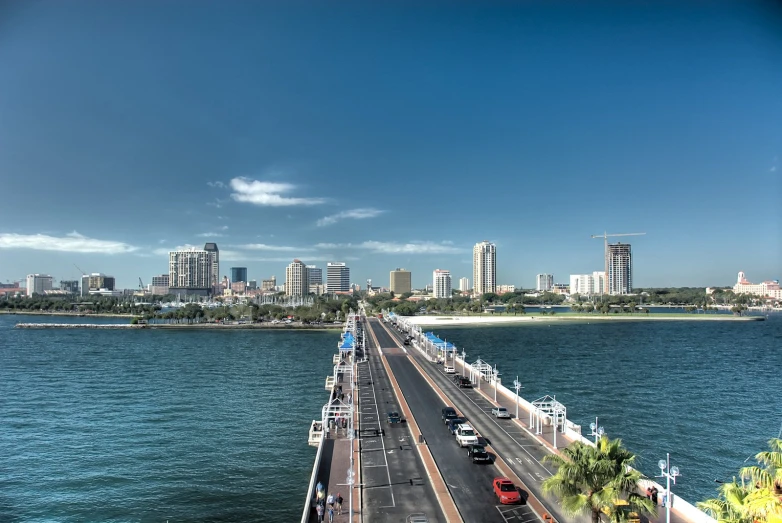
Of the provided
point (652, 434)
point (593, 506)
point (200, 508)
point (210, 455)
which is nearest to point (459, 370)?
point (652, 434)

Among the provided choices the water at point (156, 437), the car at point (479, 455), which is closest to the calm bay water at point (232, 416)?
the water at point (156, 437)

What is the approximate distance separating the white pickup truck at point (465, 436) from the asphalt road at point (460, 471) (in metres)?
0.48

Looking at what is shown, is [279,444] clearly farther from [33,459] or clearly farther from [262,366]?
[262,366]

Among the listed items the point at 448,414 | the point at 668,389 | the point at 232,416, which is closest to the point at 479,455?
the point at 448,414

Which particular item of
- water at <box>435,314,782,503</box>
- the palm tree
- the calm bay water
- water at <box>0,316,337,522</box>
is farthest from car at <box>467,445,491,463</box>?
water at <box>435,314,782,503</box>

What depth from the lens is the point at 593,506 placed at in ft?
58.1

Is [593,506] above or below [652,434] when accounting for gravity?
above

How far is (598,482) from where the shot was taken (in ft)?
59.1

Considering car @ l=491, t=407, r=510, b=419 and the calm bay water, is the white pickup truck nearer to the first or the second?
car @ l=491, t=407, r=510, b=419

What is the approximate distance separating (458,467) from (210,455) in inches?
881

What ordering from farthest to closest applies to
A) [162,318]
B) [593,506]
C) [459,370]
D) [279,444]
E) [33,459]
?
[162,318]
[459,370]
[279,444]
[33,459]
[593,506]

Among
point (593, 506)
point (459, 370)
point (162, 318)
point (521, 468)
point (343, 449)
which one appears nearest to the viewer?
point (593, 506)

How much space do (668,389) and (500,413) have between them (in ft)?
122

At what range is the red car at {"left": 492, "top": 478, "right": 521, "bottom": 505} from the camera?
25.4 m
